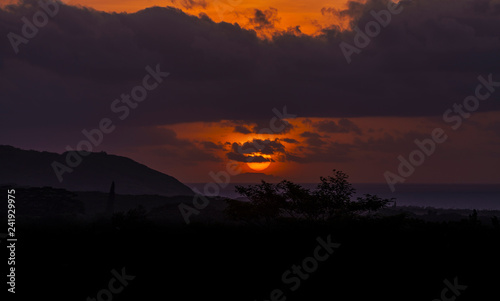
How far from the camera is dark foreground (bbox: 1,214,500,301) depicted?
3697 cm

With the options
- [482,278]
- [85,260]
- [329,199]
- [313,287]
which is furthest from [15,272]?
[329,199]

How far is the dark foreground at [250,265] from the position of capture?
1455 inches

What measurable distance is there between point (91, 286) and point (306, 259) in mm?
12650

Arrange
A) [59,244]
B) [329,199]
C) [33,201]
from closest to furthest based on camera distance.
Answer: [59,244]
[329,199]
[33,201]

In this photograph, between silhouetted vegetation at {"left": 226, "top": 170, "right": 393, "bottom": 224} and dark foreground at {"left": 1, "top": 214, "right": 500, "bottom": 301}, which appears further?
silhouetted vegetation at {"left": 226, "top": 170, "right": 393, "bottom": 224}

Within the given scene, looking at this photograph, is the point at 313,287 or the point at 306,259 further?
the point at 306,259

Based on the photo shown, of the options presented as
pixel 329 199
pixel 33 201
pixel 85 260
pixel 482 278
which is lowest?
pixel 482 278

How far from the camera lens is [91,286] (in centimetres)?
3672

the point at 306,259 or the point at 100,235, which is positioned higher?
the point at 100,235

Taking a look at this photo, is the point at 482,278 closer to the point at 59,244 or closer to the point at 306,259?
the point at 306,259

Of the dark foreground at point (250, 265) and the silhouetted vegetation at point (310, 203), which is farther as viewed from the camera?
the silhouetted vegetation at point (310, 203)

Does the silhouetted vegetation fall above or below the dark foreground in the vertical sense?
above

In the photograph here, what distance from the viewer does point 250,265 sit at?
40281 mm

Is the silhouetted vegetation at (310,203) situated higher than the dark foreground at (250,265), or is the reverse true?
the silhouetted vegetation at (310,203)
